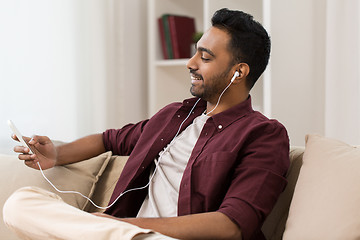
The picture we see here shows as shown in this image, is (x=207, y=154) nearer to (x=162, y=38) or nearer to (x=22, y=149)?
(x=22, y=149)

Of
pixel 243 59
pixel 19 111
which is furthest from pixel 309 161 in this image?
pixel 19 111

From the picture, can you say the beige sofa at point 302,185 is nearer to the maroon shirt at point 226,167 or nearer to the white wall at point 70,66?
the maroon shirt at point 226,167

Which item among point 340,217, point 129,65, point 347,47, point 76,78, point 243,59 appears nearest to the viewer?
point 340,217

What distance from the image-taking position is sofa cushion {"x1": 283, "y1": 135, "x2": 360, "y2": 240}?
1246mm

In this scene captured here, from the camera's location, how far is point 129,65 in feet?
10.2

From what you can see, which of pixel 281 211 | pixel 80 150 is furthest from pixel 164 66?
pixel 281 211

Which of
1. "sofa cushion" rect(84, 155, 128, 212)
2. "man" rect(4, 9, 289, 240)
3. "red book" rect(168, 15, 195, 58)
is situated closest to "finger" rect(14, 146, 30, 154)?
"man" rect(4, 9, 289, 240)

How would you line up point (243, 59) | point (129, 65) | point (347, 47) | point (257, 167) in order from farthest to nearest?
point (129, 65), point (347, 47), point (243, 59), point (257, 167)

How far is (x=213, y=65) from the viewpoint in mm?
1631

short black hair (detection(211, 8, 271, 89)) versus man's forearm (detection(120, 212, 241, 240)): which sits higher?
short black hair (detection(211, 8, 271, 89))

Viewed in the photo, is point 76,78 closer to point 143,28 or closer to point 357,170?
point 143,28

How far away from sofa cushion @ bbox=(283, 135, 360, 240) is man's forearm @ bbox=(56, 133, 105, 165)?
0.76 m

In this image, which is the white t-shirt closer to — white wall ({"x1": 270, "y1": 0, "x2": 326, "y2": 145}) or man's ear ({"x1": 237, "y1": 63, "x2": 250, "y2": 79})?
man's ear ({"x1": 237, "y1": 63, "x2": 250, "y2": 79})

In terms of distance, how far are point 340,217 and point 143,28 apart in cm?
218
